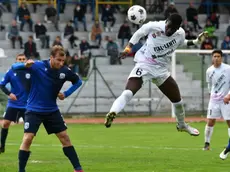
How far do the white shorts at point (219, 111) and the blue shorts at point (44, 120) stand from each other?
6.94 m

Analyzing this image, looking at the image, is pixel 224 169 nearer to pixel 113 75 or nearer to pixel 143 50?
pixel 143 50

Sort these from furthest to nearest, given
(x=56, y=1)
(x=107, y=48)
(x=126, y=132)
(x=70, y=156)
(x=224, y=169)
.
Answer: (x=56, y=1)
(x=107, y=48)
(x=126, y=132)
(x=224, y=169)
(x=70, y=156)

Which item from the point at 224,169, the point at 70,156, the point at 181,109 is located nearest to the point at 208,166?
the point at 224,169

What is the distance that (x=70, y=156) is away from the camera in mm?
14180

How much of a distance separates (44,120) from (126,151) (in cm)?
606

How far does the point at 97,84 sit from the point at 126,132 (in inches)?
398

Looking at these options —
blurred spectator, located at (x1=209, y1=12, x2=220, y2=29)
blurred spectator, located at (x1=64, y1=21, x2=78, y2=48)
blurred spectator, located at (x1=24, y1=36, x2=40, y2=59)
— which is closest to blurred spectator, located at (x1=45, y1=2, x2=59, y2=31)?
blurred spectator, located at (x1=64, y1=21, x2=78, y2=48)

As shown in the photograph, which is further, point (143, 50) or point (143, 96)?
point (143, 96)

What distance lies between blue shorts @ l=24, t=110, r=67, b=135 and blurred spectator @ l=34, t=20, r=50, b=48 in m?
26.5

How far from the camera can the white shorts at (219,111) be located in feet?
→ 65.5

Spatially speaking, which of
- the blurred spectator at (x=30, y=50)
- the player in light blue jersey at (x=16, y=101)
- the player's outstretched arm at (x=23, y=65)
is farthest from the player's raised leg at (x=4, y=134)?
the blurred spectator at (x=30, y=50)

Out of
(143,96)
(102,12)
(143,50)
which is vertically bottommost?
(143,96)

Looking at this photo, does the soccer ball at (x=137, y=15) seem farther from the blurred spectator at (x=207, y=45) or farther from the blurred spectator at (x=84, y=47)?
the blurred spectator at (x=207, y=45)

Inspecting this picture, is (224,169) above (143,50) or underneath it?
underneath
